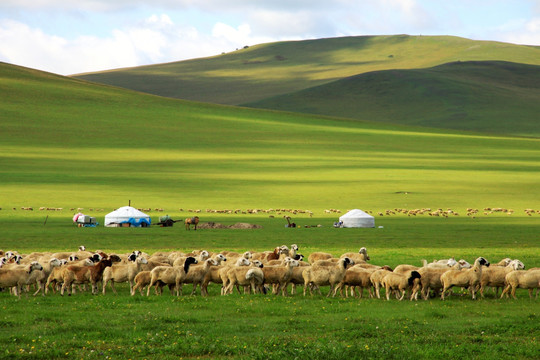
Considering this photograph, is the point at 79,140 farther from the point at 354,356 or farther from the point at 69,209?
the point at 354,356

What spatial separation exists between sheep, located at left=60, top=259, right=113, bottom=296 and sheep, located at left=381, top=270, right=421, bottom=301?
26.5ft

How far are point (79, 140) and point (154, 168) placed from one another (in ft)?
77.2

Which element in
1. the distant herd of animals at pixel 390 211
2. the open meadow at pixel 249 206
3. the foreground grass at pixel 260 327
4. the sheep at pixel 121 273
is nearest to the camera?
the foreground grass at pixel 260 327

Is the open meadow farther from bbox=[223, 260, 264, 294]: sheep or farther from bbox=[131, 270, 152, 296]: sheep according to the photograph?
bbox=[131, 270, 152, 296]: sheep

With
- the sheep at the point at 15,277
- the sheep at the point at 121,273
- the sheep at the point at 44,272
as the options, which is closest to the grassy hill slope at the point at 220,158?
the sheep at the point at 44,272

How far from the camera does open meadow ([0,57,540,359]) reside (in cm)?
1472

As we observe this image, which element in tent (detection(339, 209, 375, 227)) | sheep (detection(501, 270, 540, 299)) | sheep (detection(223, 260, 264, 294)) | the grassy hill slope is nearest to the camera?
sheep (detection(501, 270, 540, 299))

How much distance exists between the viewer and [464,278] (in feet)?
66.9

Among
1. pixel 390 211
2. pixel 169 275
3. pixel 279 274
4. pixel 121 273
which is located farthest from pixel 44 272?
pixel 390 211

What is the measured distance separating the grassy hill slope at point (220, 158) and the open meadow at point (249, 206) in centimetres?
32

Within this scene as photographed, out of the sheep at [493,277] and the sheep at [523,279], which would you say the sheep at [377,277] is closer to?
the sheep at [493,277]

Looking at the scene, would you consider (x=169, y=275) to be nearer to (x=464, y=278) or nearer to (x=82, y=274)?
(x=82, y=274)

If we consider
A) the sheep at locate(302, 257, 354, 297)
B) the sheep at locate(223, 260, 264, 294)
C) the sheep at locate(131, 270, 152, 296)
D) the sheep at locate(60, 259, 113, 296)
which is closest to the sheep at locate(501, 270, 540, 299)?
the sheep at locate(302, 257, 354, 297)

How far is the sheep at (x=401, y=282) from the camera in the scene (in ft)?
66.5
